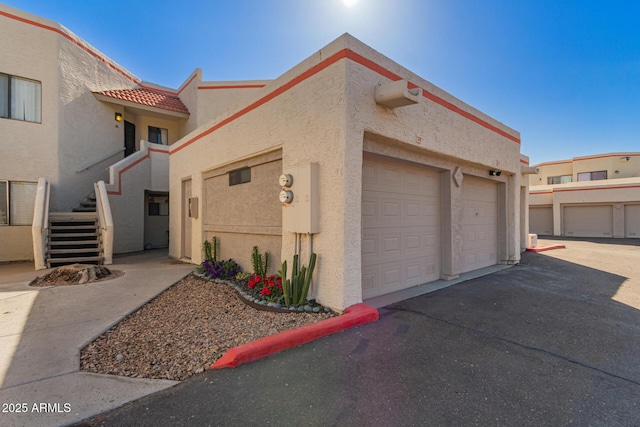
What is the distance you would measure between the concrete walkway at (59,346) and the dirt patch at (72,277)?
0.31 m

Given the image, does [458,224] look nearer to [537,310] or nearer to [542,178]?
[537,310]

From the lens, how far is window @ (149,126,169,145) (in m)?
15.1

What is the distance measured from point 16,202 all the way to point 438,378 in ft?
44.2

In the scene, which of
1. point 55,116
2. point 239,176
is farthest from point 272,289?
point 55,116

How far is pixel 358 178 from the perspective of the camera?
434 cm

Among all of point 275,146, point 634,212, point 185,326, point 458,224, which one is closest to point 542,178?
point 634,212

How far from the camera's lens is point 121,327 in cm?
404

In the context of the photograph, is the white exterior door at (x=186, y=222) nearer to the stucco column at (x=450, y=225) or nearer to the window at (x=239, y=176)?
the window at (x=239, y=176)

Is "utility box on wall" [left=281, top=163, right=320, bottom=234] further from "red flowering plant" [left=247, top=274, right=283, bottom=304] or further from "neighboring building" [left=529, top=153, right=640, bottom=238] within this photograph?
"neighboring building" [left=529, top=153, right=640, bottom=238]

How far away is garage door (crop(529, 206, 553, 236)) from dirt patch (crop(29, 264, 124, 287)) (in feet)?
86.8

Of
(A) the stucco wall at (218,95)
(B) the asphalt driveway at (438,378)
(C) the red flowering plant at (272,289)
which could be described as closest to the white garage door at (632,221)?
(B) the asphalt driveway at (438,378)

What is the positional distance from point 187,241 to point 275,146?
5885mm

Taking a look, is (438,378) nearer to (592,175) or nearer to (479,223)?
(479,223)

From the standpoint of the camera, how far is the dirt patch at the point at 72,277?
21.0 ft
